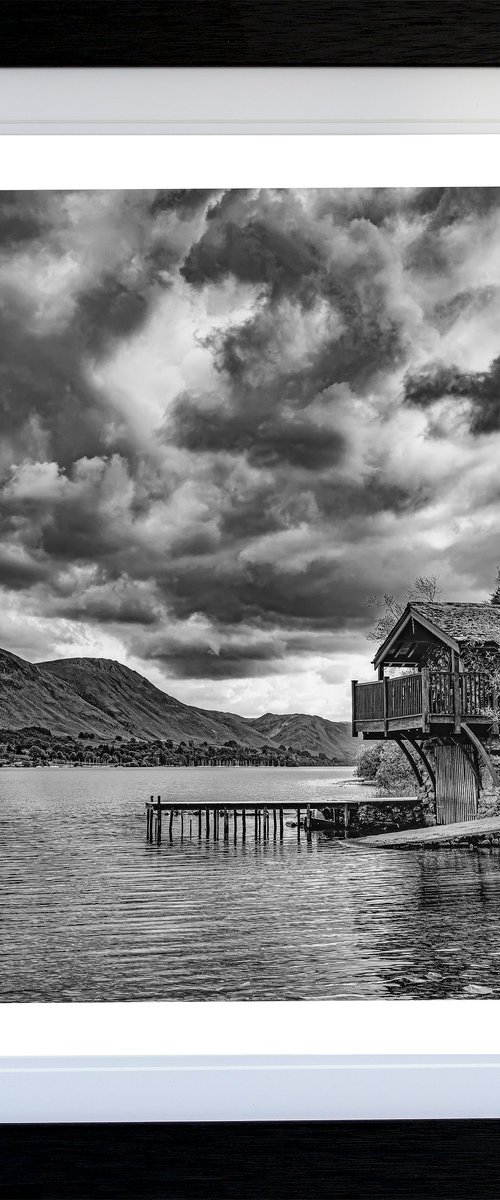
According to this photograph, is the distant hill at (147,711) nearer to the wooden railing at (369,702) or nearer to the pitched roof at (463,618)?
the wooden railing at (369,702)

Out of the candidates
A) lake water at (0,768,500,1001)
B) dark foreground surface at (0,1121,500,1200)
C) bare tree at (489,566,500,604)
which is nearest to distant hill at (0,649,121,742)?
lake water at (0,768,500,1001)

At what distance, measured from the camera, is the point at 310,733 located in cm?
407

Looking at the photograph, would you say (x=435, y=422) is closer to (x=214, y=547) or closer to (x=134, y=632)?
(x=214, y=547)

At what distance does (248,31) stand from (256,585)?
8.47 ft

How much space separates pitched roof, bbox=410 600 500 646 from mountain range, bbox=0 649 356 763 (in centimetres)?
61

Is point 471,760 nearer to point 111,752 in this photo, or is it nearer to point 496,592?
point 496,592

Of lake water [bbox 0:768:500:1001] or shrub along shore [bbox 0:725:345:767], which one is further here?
shrub along shore [bbox 0:725:345:767]

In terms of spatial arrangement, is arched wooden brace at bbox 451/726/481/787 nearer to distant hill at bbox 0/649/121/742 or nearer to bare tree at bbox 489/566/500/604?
bare tree at bbox 489/566/500/604

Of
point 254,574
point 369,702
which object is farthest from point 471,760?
point 254,574

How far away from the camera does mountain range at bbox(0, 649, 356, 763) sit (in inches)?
157

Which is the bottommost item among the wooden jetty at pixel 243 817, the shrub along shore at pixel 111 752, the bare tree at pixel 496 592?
the wooden jetty at pixel 243 817

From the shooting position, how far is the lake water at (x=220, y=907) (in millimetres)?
3725

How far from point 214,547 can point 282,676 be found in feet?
2.22

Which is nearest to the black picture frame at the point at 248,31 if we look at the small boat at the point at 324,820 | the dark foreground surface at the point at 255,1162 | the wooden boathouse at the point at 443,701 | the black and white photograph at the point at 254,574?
the black and white photograph at the point at 254,574
